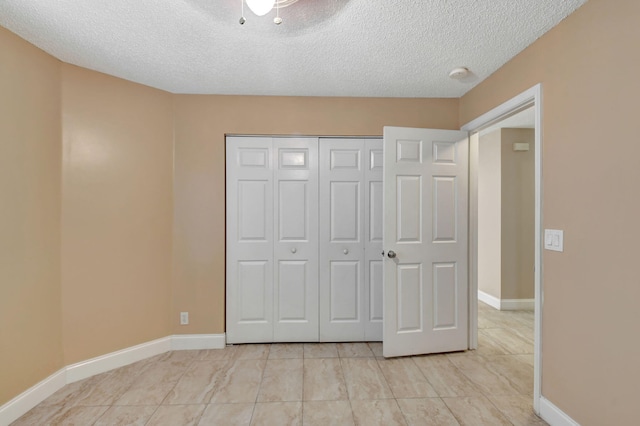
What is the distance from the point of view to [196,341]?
2869mm

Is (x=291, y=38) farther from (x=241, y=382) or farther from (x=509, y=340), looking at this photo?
(x=509, y=340)

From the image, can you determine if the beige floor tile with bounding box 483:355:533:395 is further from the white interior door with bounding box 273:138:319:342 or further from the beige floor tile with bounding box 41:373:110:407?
the beige floor tile with bounding box 41:373:110:407

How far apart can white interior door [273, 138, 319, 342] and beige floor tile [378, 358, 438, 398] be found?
79cm

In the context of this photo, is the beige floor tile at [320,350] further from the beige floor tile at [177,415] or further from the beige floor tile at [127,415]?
the beige floor tile at [127,415]

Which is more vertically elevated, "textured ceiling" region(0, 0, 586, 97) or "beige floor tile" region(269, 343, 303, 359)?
"textured ceiling" region(0, 0, 586, 97)

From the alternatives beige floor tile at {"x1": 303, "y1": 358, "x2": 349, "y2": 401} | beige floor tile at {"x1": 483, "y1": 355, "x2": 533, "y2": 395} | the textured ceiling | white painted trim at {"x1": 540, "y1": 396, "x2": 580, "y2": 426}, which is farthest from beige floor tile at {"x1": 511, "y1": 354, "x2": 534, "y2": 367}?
the textured ceiling

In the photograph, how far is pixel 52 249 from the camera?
7.29 feet

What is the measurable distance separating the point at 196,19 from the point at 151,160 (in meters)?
1.41

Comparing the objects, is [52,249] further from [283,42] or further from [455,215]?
[455,215]

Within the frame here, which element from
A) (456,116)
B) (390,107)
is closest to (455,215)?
(456,116)

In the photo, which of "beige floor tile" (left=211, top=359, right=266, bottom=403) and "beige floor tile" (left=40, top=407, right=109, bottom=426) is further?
"beige floor tile" (left=211, top=359, right=266, bottom=403)

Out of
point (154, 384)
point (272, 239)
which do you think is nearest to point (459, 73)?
point (272, 239)

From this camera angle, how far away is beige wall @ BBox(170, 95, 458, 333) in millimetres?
2881

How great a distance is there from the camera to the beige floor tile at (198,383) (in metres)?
2.11
